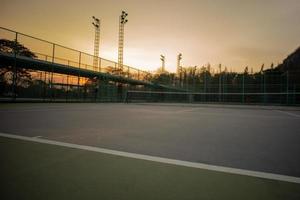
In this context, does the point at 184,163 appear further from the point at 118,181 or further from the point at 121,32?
the point at 121,32

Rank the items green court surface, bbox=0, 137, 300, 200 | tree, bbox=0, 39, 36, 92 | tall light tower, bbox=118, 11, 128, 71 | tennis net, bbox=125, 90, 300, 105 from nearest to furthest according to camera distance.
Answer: green court surface, bbox=0, 137, 300, 200
tree, bbox=0, 39, 36, 92
tennis net, bbox=125, 90, 300, 105
tall light tower, bbox=118, 11, 128, 71

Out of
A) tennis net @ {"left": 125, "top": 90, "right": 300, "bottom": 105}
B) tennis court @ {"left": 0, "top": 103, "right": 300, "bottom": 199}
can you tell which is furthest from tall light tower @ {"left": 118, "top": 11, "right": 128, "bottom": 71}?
tennis court @ {"left": 0, "top": 103, "right": 300, "bottom": 199}

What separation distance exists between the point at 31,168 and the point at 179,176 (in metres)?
1.44

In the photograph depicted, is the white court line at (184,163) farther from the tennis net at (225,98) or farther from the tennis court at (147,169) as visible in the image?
the tennis net at (225,98)

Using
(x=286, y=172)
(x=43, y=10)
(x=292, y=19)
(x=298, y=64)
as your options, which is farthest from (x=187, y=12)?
(x=298, y=64)

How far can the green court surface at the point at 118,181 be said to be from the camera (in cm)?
156

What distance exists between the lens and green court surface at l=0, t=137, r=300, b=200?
1557 millimetres

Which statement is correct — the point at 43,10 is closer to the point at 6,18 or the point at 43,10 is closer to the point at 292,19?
the point at 6,18

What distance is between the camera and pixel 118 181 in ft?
5.91

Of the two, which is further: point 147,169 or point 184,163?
point 184,163

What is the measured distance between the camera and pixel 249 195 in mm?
1575

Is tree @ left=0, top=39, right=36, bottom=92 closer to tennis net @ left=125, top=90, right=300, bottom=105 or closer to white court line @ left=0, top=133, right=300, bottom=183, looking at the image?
tennis net @ left=125, top=90, right=300, bottom=105

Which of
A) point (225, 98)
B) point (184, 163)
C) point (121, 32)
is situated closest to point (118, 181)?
point (184, 163)

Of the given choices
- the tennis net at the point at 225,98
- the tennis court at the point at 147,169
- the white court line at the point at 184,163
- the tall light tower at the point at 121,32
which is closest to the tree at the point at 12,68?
the tennis net at the point at 225,98
